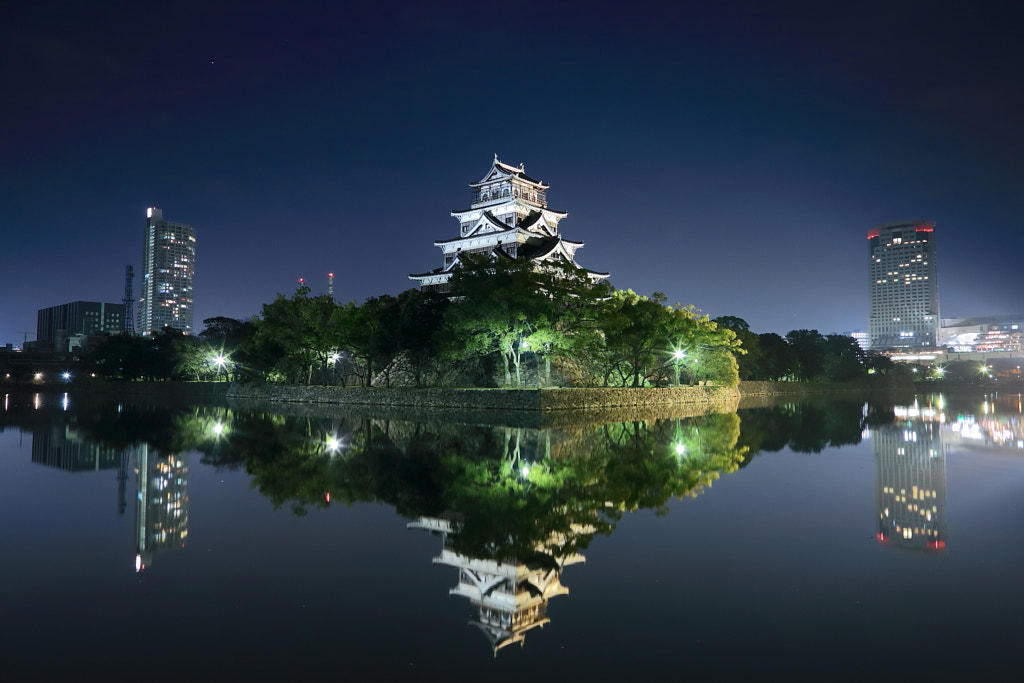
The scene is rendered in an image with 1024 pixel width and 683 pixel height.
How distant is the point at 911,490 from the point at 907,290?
219m

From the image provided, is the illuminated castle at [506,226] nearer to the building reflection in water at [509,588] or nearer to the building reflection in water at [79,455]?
the building reflection in water at [79,455]

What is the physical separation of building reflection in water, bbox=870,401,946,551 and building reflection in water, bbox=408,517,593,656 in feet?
14.6

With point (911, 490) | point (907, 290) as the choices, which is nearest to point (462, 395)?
point (911, 490)

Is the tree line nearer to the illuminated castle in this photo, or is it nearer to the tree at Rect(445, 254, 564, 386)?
the tree at Rect(445, 254, 564, 386)

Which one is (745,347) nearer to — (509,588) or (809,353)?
(809,353)

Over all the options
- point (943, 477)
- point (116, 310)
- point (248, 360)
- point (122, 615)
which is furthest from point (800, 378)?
point (116, 310)

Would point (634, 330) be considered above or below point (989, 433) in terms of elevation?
above

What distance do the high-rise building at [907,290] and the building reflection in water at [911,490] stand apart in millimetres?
195112

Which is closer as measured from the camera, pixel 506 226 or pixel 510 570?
pixel 510 570

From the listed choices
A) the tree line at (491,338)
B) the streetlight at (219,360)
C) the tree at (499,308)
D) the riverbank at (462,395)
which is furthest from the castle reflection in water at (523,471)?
the streetlight at (219,360)

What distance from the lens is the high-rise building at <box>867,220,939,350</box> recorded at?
616ft

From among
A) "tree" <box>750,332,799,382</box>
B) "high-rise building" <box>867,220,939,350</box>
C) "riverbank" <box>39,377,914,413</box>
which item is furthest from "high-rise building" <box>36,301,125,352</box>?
"high-rise building" <box>867,220,939,350</box>

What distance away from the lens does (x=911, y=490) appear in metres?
11.0

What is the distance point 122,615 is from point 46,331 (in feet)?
644
